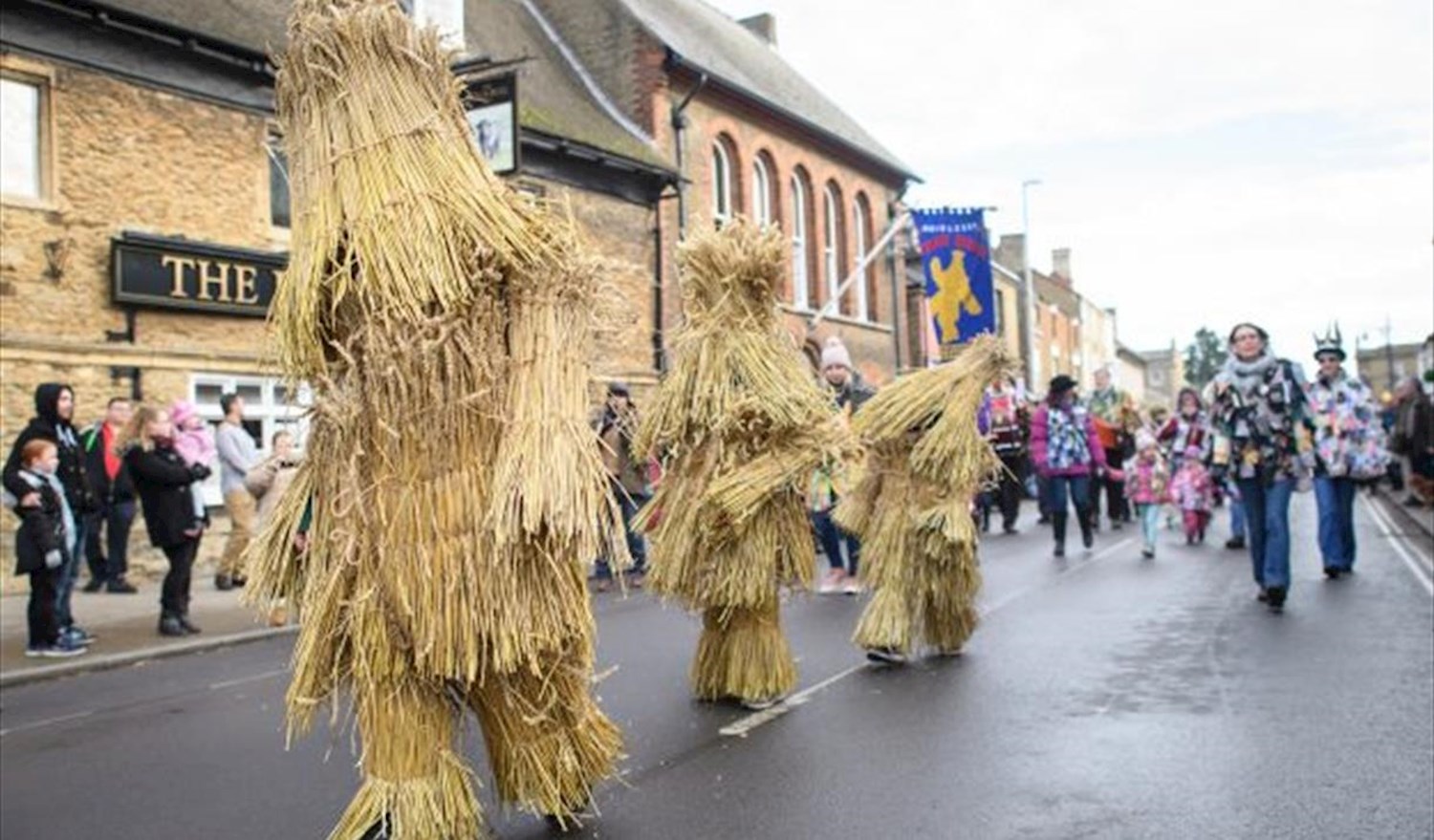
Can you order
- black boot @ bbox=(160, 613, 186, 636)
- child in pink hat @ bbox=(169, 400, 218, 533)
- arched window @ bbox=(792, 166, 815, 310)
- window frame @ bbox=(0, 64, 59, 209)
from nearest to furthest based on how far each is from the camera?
black boot @ bbox=(160, 613, 186, 636) → child in pink hat @ bbox=(169, 400, 218, 533) → window frame @ bbox=(0, 64, 59, 209) → arched window @ bbox=(792, 166, 815, 310)

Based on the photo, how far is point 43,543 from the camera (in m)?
8.38

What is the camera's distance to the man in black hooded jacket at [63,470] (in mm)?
8484

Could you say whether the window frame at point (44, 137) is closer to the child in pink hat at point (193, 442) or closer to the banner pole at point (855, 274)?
the child in pink hat at point (193, 442)

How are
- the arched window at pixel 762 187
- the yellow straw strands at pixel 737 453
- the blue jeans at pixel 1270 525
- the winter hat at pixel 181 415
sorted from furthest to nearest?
the arched window at pixel 762 187 < the winter hat at pixel 181 415 < the blue jeans at pixel 1270 525 < the yellow straw strands at pixel 737 453

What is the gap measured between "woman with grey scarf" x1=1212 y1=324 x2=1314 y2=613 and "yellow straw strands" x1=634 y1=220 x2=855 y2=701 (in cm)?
433

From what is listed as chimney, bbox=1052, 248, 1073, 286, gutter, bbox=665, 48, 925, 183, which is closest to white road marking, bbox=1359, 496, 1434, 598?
gutter, bbox=665, 48, 925, 183

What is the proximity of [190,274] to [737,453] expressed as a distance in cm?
1055

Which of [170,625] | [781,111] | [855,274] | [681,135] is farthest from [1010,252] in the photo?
[170,625]

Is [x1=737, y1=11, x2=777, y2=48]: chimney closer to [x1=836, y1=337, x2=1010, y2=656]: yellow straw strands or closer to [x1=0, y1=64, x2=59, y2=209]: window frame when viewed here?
[x1=0, y1=64, x2=59, y2=209]: window frame

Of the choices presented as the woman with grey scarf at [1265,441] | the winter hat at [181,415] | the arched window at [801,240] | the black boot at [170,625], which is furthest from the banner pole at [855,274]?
the black boot at [170,625]

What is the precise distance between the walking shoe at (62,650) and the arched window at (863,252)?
81.1 feet

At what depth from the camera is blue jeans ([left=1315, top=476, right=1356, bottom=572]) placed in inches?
408

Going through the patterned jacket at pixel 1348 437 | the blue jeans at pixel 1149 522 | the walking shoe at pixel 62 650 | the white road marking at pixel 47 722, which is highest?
the patterned jacket at pixel 1348 437

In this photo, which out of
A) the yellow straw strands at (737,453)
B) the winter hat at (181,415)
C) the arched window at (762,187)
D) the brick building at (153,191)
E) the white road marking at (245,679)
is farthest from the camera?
the arched window at (762,187)
